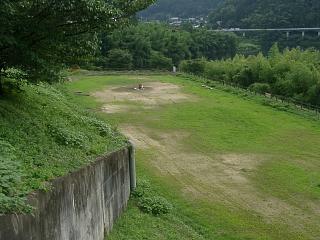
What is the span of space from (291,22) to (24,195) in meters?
96.4

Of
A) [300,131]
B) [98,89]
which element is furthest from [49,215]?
[98,89]

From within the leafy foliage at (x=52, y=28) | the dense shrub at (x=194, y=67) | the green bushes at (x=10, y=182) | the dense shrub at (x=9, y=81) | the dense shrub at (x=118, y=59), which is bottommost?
the dense shrub at (x=194, y=67)

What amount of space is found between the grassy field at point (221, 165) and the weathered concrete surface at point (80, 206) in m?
0.59

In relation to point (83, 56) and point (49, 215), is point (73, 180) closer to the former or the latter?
point (49, 215)

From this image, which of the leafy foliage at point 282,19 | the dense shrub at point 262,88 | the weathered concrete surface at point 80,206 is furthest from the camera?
the leafy foliage at point 282,19

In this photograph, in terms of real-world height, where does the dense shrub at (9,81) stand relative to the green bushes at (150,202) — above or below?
above

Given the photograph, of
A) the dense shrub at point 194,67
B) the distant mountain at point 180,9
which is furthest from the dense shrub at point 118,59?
the distant mountain at point 180,9

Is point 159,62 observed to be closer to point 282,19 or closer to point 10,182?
point 282,19

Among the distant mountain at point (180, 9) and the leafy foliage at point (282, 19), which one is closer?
the leafy foliage at point (282, 19)

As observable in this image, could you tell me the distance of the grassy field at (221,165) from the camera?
1183 centimetres

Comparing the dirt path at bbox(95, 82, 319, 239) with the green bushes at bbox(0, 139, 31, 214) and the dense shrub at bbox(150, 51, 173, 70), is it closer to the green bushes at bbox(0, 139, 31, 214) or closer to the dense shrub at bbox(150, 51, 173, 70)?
the green bushes at bbox(0, 139, 31, 214)

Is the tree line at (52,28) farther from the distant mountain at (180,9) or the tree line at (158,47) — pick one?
the distant mountain at (180,9)

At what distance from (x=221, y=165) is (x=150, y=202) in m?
5.73

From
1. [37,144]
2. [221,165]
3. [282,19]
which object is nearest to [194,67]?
[282,19]
